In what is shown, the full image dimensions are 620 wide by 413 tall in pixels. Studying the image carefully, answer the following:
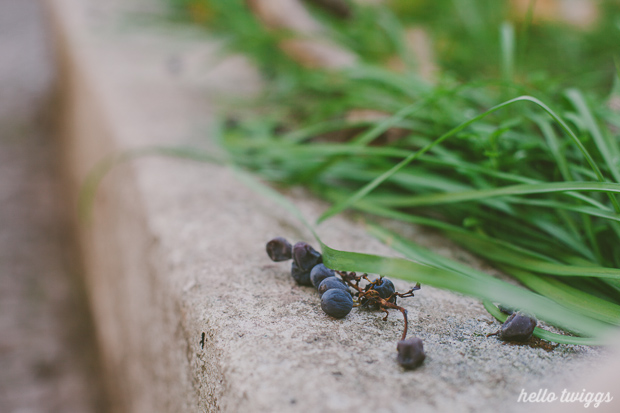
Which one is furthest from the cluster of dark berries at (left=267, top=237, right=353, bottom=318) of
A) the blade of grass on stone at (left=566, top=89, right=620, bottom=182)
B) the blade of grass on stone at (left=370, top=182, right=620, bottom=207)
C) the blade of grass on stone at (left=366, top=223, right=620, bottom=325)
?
the blade of grass on stone at (left=566, top=89, right=620, bottom=182)

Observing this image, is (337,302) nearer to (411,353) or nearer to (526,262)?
(411,353)

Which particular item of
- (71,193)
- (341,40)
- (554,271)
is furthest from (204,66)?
(554,271)

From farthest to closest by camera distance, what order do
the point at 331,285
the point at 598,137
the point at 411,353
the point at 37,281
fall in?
the point at 37,281, the point at 598,137, the point at 331,285, the point at 411,353

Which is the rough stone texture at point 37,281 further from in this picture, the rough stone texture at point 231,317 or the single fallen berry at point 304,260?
the single fallen berry at point 304,260

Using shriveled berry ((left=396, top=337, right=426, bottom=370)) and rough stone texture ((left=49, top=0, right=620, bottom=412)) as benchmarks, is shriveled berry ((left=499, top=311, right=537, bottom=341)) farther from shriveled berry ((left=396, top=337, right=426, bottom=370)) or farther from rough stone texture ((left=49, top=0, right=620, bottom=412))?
shriveled berry ((left=396, top=337, right=426, bottom=370))

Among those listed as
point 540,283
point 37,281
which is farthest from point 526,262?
point 37,281

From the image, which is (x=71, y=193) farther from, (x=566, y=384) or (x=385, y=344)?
(x=566, y=384)
